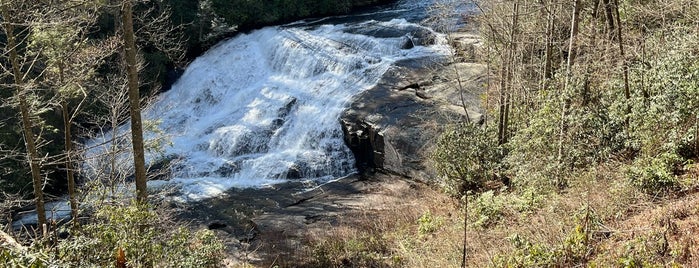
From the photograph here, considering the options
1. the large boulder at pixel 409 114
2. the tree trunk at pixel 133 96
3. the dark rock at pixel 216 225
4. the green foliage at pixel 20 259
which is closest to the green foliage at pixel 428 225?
the large boulder at pixel 409 114

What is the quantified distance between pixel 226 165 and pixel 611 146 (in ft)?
40.5

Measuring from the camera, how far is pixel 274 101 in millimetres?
20906

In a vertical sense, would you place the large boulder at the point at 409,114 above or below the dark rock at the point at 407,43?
below

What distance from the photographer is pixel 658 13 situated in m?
10.1

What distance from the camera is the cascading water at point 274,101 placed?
57.8 ft

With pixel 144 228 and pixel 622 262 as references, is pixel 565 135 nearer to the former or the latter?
pixel 622 262

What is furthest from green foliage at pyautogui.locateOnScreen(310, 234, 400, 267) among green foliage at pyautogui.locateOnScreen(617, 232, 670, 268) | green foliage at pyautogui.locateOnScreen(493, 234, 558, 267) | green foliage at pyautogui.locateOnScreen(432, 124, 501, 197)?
green foliage at pyautogui.locateOnScreen(617, 232, 670, 268)

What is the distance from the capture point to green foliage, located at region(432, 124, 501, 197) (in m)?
12.5

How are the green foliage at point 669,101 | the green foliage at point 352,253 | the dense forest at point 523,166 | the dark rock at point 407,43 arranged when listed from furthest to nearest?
1. the dark rock at point 407,43
2. the green foliage at point 352,253
3. the green foliage at point 669,101
4. the dense forest at point 523,166

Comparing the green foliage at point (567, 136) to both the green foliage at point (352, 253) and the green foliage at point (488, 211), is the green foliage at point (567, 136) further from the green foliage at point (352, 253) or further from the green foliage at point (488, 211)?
the green foliage at point (352, 253)

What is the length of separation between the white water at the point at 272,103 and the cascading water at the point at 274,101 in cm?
4

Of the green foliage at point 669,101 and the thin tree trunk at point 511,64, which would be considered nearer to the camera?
the green foliage at point 669,101

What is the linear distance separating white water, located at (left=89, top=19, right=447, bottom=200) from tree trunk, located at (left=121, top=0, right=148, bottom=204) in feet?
21.9

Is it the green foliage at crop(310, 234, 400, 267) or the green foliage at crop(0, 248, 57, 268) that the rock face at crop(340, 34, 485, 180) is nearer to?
the green foliage at crop(310, 234, 400, 267)
